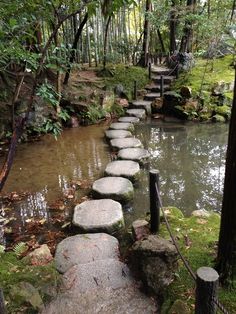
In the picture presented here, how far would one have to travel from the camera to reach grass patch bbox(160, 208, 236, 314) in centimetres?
266

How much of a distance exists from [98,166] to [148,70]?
26.3ft

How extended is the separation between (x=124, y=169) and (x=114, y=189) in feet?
2.95

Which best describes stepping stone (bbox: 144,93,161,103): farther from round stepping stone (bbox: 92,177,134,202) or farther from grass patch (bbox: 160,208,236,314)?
grass patch (bbox: 160,208,236,314)

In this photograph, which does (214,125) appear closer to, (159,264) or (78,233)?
(78,233)

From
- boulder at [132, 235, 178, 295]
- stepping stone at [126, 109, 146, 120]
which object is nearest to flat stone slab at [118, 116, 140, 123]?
stepping stone at [126, 109, 146, 120]

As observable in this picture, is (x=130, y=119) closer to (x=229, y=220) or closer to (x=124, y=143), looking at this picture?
(x=124, y=143)

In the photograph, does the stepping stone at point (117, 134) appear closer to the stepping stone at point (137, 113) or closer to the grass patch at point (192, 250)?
the stepping stone at point (137, 113)

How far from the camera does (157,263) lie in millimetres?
2822

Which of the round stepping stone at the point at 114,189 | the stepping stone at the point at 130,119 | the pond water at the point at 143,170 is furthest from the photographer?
the stepping stone at the point at 130,119

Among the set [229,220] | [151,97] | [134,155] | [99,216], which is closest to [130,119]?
[151,97]

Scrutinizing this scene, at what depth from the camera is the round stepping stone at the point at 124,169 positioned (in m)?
5.77

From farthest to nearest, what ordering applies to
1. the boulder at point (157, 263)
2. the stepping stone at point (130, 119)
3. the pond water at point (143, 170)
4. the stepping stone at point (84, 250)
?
the stepping stone at point (130, 119)
the pond water at point (143, 170)
the stepping stone at point (84, 250)
the boulder at point (157, 263)

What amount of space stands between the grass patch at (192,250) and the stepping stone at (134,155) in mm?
2357

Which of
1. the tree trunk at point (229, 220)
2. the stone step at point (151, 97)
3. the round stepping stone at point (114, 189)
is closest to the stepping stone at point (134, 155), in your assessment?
the round stepping stone at point (114, 189)
